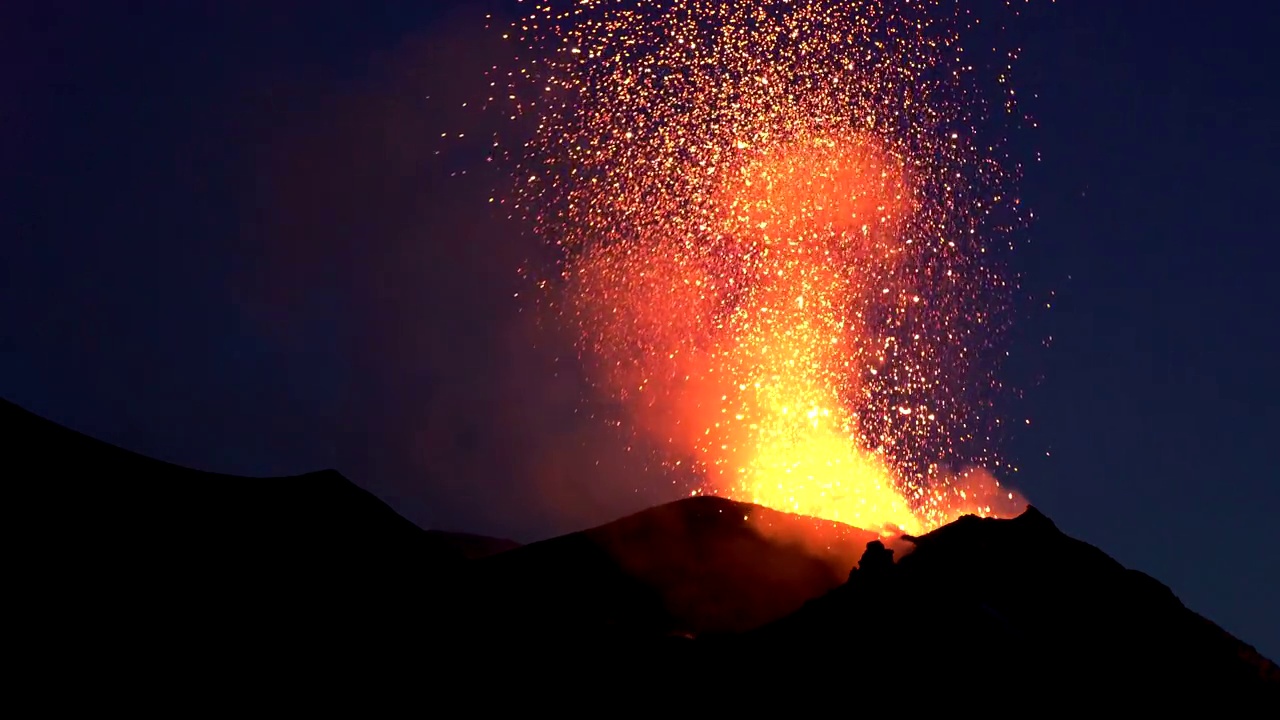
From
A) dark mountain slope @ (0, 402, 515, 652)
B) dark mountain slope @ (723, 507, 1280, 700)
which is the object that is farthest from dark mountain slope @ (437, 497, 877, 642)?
dark mountain slope @ (0, 402, 515, 652)

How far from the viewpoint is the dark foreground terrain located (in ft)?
46.4

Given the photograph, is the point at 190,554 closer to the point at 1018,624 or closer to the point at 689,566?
the point at 1018,624

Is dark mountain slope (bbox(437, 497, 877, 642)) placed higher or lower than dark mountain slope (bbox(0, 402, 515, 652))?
higher

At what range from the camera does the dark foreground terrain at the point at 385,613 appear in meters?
14.1

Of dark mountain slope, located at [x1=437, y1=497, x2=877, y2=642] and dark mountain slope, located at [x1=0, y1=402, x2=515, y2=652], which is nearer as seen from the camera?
dark mountain slope, located at [x1=0, y1=402, x2=515, y2=652]

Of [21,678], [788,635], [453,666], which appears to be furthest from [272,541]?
[788,635]

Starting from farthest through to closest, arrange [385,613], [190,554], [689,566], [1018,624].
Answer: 1. [689,566]
2. [1018,624]
3. [385,613]
4. [190,554]

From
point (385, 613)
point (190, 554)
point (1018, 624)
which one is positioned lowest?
point (385, 613)

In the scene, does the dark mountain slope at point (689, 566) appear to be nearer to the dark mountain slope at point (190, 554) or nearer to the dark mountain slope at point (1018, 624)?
the dark mountain slope at point (1018, 624)

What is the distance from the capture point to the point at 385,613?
1622 centimetres

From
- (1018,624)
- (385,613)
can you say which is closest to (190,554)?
(385,613)

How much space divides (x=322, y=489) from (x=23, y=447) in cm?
479

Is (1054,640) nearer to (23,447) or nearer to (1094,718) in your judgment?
(1094,718)

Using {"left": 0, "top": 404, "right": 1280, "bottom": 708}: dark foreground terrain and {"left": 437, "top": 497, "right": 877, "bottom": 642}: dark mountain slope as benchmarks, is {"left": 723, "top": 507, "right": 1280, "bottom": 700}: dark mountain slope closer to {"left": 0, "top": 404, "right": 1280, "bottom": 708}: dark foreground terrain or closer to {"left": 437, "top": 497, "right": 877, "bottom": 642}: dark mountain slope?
{"left": 0, "top": 404, "right": 1280, "bottom": 708}: dark foreground terrain
